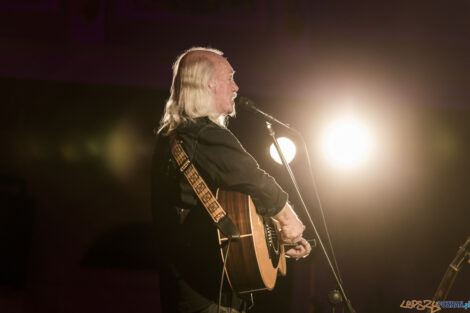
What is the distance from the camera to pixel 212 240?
2033mm

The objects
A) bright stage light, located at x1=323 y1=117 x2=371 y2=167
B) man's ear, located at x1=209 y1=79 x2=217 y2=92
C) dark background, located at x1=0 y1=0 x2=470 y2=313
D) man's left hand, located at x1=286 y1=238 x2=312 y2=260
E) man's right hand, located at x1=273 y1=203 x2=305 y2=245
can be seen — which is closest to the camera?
man's right hand, located at x1=273 y1=203 x2=305 y2=245

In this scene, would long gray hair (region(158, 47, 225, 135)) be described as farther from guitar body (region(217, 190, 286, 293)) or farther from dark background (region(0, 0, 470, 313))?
dark background (region(0, 0, 470, 313))

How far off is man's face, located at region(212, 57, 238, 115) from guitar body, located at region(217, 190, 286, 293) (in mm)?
477

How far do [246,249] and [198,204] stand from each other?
308mm

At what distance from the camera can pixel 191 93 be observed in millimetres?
2281

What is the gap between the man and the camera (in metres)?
2.01

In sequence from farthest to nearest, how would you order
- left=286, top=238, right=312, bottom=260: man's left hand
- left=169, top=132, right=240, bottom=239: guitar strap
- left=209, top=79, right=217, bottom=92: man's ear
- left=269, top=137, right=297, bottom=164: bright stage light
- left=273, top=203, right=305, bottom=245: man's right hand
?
left=269, top=137, right=297, bottom=164: bright stage light
left=286, top=238, right=312, bottom=260: man's left hand
left=209, top=79, right=217, bottom=92: man's ear
left=273, top=203, right=305, bottom=245: man's right hand
left=169, top=132, right=240, bottom=239: guitar strap

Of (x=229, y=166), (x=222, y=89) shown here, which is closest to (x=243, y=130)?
(x=222, y=89)

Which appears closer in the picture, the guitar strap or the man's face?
the guitar strap

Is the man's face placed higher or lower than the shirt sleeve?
higher

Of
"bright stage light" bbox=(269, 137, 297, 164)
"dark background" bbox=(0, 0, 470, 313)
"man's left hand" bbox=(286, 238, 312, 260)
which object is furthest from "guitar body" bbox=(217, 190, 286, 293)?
"dark background" bbox=(0, 0, 470, 313)

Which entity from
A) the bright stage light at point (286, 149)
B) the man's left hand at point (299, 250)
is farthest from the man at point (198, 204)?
the bright stage light at point (286, 149)

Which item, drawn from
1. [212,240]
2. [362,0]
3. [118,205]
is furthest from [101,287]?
[362,0]

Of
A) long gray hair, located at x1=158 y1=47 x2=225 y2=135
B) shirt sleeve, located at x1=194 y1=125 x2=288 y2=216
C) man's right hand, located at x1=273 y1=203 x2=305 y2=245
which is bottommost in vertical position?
man's right hand, located at x1=273 y1=203 x2=305 y2=245
